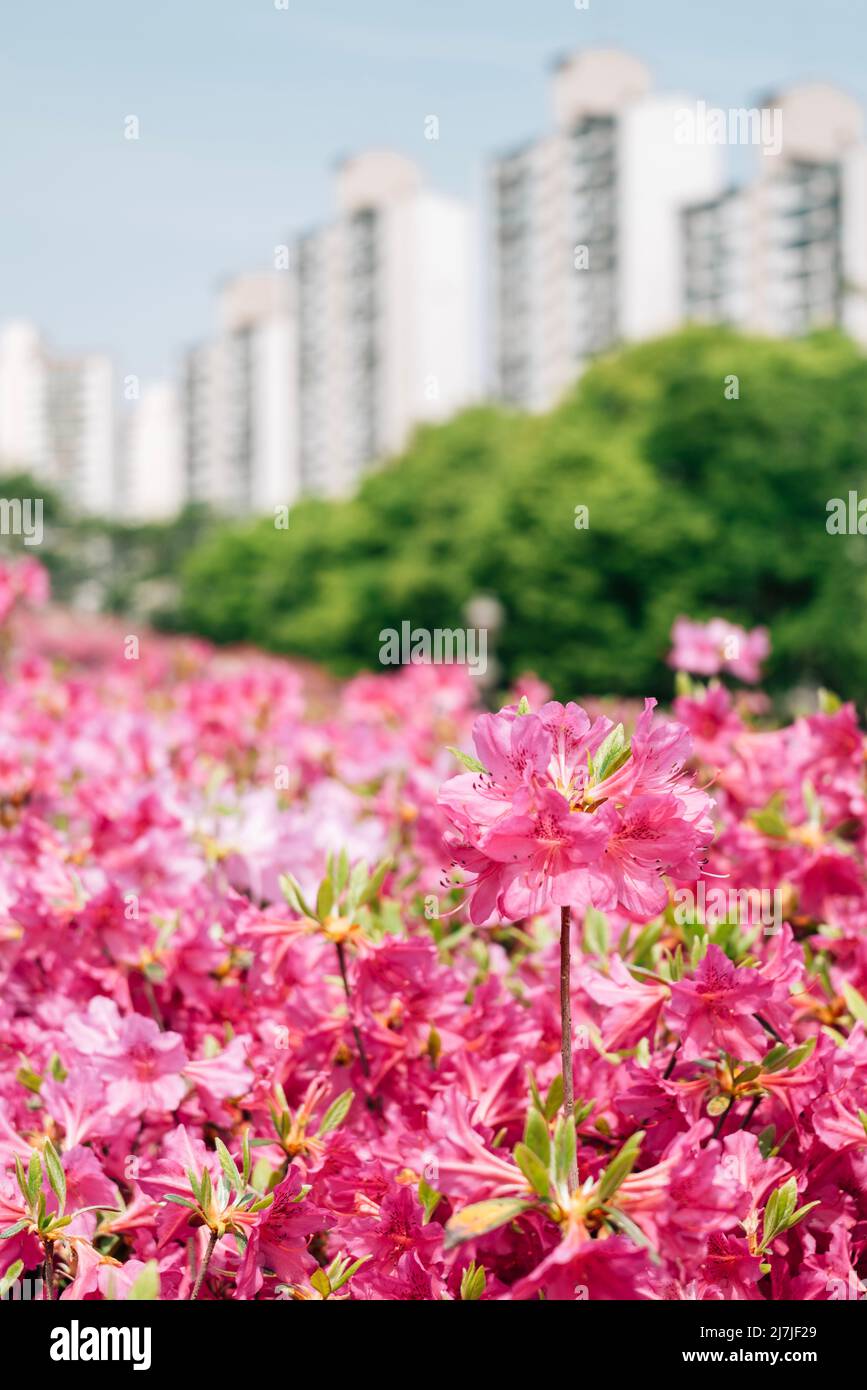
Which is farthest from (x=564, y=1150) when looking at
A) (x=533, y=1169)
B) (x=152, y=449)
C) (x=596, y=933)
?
(x=152, y=449)

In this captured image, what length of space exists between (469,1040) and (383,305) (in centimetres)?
6347

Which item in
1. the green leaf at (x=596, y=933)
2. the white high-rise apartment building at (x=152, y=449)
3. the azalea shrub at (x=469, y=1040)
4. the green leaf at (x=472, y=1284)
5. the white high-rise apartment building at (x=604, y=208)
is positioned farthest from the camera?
the white high-rise apartment building at (x=152, y=449)

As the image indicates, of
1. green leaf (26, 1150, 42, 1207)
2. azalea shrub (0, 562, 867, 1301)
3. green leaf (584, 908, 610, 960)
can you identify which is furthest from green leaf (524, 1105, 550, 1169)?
green leaf (584, 908, 610, 960)

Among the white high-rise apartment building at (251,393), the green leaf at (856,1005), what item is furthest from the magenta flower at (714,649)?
the white high-rise apartment building at (251,393)

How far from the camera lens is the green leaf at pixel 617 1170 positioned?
1033 mm

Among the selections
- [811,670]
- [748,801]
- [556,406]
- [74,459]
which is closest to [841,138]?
[556,406]

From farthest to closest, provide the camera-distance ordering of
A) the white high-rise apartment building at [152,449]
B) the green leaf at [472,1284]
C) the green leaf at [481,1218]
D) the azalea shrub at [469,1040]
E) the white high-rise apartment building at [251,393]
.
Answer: the white high-rise apartment building at [152,449], the white high-rise apartment building at [251,393], the green leaf at [472,1284], the azalea shrub at [469,1040], the green leaf at [481,1218]

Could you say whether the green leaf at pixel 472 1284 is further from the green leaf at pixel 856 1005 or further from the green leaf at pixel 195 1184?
the green leaf at pixel 856 1005

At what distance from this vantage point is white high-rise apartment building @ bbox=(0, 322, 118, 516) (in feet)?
305

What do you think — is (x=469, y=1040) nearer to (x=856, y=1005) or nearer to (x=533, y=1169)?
(x=856, y=1005)

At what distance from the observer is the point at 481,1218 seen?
3.43 feet

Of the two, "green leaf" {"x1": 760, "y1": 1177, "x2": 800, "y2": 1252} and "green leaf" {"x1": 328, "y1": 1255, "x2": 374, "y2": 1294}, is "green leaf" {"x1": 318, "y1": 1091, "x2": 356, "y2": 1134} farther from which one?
"green leaf" {"x1": 760, "y1": 1177, "x2": 800, "y2": 1252}

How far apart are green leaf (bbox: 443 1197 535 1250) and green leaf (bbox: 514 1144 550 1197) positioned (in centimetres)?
1
